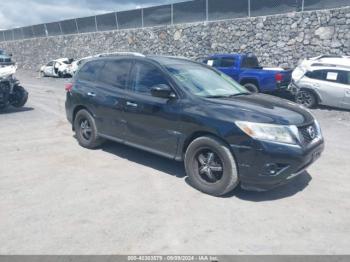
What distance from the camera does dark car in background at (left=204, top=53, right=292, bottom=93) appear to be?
44.4ft

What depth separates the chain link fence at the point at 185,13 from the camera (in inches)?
660

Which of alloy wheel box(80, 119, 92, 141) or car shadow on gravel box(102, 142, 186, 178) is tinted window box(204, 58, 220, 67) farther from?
alloy wheel box(80, 119, 92, 141)

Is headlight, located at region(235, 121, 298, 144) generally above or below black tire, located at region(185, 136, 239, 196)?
above

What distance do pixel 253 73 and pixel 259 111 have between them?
382 inches

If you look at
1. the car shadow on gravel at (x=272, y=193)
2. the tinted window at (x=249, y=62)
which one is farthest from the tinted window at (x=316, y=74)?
the car shadow on gravel at (x=272, y=193)

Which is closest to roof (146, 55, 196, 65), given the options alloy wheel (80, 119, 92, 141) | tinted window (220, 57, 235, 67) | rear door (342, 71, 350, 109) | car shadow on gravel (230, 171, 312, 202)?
alloy wheel (80, 119, 92, 141)

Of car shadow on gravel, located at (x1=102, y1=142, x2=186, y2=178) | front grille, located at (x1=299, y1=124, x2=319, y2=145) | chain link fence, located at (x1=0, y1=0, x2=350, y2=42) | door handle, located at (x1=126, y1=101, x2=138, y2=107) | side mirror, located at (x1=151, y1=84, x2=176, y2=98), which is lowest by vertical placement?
car shadow on gravel, located at (x1=102, y1=142, x2=186, y2=178)

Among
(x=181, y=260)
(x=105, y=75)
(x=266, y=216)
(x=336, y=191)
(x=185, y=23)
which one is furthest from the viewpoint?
(x=185, y=23)

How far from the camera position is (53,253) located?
11.3ft

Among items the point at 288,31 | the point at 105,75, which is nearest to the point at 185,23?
the point at 288,31

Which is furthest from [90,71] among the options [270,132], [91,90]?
[270,132]

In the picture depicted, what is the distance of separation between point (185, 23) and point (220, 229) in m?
18.6

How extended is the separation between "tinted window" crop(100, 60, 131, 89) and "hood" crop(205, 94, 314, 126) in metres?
1.76

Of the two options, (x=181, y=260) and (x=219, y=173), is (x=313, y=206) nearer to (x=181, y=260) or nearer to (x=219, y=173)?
(x=219, y=173)
